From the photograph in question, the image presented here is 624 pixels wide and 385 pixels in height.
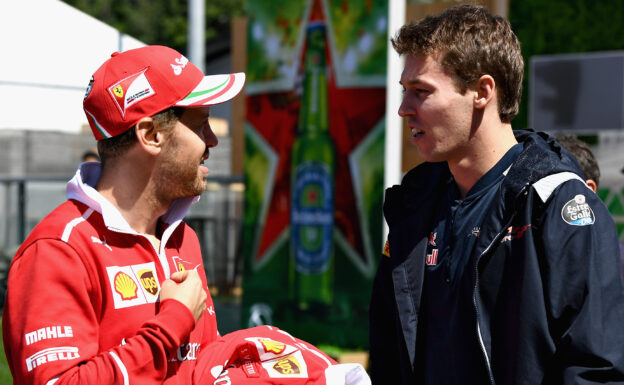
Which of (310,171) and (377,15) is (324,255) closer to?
(310,171)

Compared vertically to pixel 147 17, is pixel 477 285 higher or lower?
lower

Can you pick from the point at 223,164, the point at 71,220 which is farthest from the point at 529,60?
the point at 223,164

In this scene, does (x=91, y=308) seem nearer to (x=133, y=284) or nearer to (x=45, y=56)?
(x=133, y=284)

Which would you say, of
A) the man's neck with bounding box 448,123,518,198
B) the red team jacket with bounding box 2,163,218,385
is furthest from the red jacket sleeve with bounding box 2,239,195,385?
the man's neck with bounding box 448,123,518,198

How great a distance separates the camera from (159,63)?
2.14m

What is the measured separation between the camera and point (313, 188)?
6.15 meters

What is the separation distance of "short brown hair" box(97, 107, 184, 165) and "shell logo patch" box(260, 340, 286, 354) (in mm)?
626

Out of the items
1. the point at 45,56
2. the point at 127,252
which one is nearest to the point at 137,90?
the point at 127,252

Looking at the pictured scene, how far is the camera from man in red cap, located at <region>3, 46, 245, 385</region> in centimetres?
183

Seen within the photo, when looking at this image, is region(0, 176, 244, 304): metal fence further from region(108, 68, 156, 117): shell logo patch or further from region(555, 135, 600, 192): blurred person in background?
region(108, 68, 156, 117): shell logo patch

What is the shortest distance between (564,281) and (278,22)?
4861 mm

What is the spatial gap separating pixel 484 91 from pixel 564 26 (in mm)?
3450

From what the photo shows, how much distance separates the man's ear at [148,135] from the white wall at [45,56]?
347 centimetres

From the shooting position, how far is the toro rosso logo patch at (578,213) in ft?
6.26
